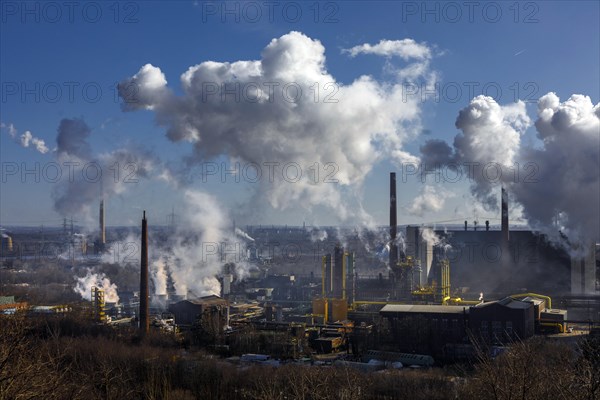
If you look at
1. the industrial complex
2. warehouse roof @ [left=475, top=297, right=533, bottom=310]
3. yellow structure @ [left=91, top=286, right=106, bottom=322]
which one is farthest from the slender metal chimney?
yellow structure @ [left=91, top=286, right=106, bottom=322]

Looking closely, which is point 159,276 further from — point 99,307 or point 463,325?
point 463,325

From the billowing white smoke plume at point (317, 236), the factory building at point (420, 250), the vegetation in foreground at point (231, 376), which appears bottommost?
the vegetation in foreground at point (231, 376)

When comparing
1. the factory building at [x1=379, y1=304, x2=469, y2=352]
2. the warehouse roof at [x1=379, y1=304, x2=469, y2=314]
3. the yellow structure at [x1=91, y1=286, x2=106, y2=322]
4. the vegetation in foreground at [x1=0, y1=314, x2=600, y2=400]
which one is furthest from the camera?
the yellow structure at [x1=91, y1=286, x2=106, y2=322]

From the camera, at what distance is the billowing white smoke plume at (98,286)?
3622 centimetres

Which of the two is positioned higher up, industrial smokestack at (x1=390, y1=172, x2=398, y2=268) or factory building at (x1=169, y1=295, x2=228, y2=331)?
industrial smokestack at (x1=390, y1=172, x2=398, y2=268)

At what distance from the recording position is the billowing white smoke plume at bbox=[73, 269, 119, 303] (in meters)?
36.2

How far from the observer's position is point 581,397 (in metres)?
7.37

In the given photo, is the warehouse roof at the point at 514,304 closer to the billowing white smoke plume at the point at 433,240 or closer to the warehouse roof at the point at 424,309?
the warehouse roof at the point at 424,309

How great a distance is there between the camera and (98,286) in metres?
37.5

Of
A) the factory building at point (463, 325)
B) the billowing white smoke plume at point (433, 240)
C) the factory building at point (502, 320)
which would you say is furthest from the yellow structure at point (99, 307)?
the billowing white smoke plume at point (433, 240)

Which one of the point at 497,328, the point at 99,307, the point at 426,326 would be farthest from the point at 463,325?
the point at 99,307

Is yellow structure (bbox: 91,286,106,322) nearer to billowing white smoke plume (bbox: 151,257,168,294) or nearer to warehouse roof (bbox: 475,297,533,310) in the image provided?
billowing white smoke plume (bbox: 151,257,168,294)

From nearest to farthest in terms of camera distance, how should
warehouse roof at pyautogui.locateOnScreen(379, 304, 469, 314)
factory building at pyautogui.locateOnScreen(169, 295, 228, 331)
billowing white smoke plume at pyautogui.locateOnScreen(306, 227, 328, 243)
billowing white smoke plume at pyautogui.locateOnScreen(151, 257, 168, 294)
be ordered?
warehouse roof at pyautogui.locateOnScreen(379, 304, 469, 314)
factory building at pyautogui.locateOnScreen(169, 295, 228, 331)
billowing white smoke plume at pyautogui.locateOnScreen(151, 257, 168, 294)
billowing white smoke plume at pyautogui.locateOnScreen(306, 227, 328, 243)

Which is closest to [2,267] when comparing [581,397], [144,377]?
[144,377]
